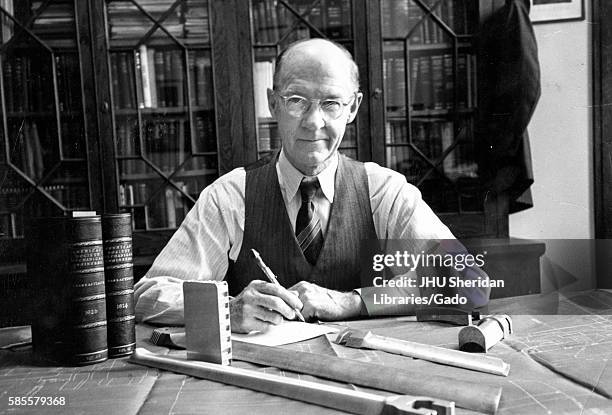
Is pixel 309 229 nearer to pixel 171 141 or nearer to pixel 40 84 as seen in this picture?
pixel 171 141

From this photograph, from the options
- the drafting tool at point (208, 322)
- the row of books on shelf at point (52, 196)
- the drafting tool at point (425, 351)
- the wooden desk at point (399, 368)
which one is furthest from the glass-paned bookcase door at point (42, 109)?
the drafting tool at point (425, 351)

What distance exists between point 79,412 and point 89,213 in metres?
0.32

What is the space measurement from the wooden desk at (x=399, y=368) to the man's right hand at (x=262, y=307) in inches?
3.4

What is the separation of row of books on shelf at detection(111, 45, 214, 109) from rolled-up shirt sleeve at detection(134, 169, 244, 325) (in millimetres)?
678

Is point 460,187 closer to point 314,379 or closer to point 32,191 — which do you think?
point 314,379

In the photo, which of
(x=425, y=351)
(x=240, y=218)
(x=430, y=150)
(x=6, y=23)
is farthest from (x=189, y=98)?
(x=425, y=351)

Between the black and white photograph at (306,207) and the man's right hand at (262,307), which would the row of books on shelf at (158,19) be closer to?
the black and white photograph at (306,207)

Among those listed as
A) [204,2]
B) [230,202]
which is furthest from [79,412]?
[204,2]

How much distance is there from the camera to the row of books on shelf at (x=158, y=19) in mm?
2035

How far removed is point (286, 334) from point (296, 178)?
22.3 inches

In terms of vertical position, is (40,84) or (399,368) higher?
(40,84)

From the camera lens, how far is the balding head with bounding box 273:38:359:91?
4.34ft

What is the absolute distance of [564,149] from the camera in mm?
1232

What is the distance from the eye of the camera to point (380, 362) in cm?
80
